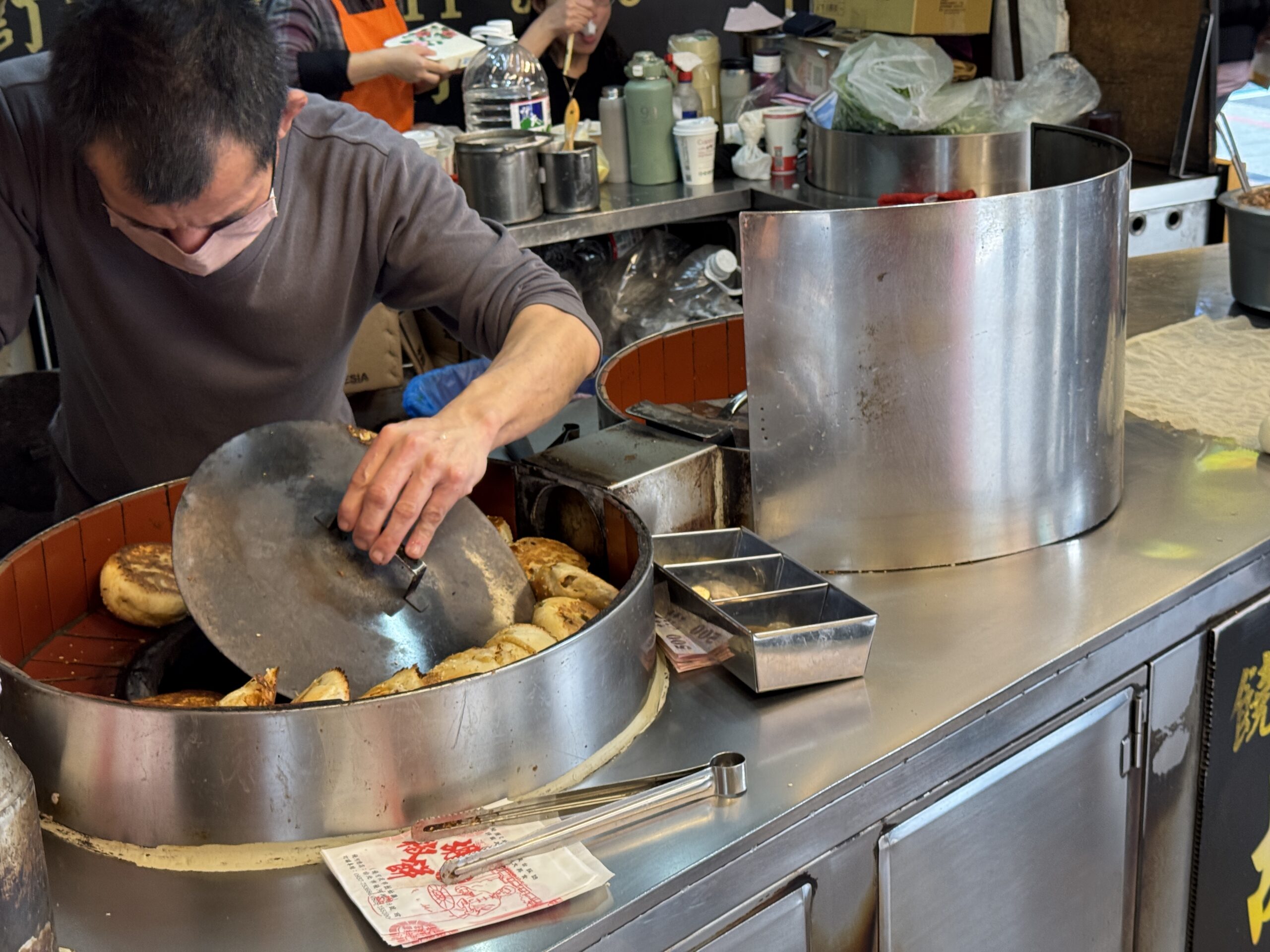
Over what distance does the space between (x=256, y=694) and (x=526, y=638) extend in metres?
0.26

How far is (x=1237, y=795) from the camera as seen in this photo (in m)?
1.72

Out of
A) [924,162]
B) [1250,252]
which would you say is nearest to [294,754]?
[1250,252]

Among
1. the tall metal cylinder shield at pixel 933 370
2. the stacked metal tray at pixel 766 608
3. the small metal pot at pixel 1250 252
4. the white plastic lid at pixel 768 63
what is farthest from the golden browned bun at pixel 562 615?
the white plastic lid at pixel 768 63

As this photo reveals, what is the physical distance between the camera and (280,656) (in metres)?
1.24

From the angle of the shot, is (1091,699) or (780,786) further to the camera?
(1091,699)

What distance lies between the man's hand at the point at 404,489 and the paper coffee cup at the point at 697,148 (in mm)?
2823

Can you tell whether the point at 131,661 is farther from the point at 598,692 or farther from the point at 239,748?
the point at 598,692

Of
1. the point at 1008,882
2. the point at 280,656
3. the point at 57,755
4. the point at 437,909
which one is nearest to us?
the point at 437,909

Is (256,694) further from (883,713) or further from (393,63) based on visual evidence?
(393,63)

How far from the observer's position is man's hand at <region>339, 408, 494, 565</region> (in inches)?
50.2

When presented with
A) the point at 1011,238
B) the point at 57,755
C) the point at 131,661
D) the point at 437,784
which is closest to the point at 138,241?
the point at 131,661

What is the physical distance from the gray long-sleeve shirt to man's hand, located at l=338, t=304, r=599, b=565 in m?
0.17

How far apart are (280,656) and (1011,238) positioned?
3.06ft

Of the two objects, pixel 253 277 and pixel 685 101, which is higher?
pixel 685 101
